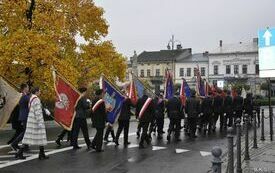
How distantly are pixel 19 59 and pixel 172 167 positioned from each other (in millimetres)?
15013

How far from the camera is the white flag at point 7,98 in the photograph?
14141mm

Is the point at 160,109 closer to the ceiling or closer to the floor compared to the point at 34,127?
closer to the ceiling

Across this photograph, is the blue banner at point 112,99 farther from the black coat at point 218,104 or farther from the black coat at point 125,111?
the black coat at point 218,104

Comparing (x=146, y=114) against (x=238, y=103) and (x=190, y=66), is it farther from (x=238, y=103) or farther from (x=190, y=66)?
(x=190, y=66)

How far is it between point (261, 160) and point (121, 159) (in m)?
3.40

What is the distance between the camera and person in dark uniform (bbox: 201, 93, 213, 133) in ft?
69.3

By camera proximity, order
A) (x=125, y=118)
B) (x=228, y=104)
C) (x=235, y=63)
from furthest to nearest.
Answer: (x=235, y=63) → (x=228, y=104) → (x=125, y=118)

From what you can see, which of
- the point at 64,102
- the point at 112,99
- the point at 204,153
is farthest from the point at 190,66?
the point at 204,153

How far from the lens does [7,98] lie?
47.2ft

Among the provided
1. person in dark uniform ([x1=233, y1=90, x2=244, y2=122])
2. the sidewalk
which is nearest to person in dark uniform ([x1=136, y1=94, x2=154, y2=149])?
the sidewalk

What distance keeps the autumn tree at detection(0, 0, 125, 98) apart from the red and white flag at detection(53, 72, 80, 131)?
9816 mm

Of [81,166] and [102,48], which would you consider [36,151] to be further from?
[102,48]

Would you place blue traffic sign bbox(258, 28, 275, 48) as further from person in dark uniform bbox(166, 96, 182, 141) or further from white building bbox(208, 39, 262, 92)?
white building bbox(208, 39, 262, 92)

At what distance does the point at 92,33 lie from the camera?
33.7m
